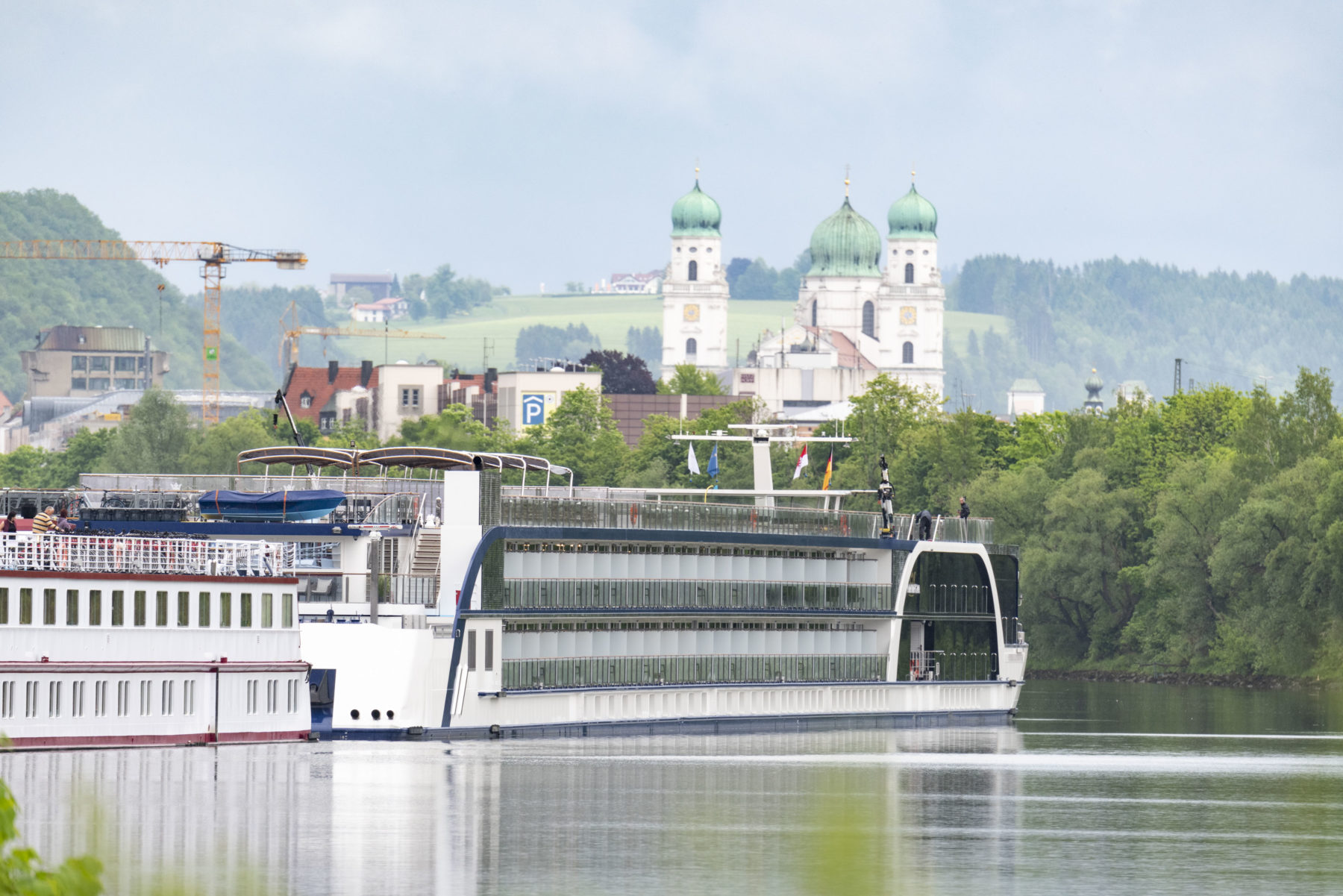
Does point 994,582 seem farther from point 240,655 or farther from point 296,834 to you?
point 296,834

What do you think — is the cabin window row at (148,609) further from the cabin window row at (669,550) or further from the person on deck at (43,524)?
the cabin window row at (669,550)

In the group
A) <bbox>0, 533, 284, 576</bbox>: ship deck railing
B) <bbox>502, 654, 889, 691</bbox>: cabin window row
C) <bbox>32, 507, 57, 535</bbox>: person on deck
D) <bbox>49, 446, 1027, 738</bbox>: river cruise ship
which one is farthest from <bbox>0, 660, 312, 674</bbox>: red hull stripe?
<bbox>502, 654, 889, 691</bbox>: cabin window row

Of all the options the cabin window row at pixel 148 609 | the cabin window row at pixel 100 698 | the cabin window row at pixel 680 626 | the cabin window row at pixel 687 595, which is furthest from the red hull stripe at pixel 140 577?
the cabin window row at pixel 680 626

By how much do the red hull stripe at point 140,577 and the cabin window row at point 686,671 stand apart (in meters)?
7.37

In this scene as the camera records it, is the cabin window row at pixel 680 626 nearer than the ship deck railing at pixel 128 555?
No

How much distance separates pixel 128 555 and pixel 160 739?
4120 millimetres

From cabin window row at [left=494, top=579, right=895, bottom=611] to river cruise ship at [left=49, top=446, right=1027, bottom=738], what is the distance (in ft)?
0.22

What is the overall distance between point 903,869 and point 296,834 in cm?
1054

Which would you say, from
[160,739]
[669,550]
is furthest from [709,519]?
[160,739]

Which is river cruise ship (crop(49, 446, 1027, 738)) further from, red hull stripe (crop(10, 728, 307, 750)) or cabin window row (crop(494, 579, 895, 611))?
red hull stripe (crop(10, 728, 307, 750))

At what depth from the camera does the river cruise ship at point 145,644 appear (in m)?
53.7

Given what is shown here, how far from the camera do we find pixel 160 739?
184ft

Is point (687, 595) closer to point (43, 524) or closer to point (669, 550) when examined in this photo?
point (669, 550)

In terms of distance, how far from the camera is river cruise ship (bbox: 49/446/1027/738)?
6209 centimetres
